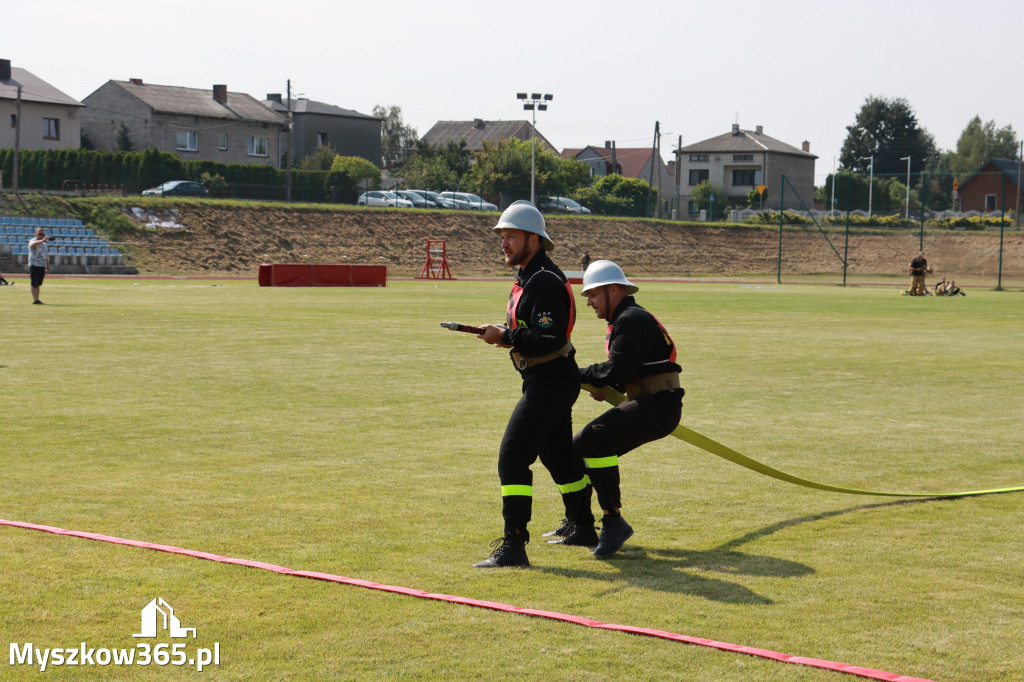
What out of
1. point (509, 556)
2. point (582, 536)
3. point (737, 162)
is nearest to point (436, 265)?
point (582, 536)

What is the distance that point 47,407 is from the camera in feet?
40.9

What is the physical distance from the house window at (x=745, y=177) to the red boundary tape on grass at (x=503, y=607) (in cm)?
12320

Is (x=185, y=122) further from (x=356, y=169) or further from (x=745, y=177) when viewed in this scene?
(x=745, y=177)

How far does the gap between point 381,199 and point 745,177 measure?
190ft

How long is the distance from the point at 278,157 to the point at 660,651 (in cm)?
9730

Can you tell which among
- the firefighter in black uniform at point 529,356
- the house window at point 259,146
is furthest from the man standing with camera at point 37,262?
the house window at point 259,146

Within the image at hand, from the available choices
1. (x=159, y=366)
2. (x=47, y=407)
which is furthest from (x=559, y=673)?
(x=159, y=366)

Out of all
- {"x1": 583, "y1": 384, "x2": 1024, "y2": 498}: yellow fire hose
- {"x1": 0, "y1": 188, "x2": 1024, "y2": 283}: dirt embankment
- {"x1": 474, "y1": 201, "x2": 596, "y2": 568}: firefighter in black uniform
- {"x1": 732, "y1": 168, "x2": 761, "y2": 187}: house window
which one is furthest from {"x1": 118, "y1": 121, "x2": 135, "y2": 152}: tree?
{"x1": 474, "y1": 201, "x2": 596, "y2": 568}: firefighter in black uniform

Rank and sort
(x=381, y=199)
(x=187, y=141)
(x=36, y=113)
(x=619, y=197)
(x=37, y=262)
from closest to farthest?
(x=37, y=262) < (x=36, y=113) < (x=381, y=199) < (x=187, y=141) < (x=619, y=197)

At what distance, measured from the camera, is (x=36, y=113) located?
80500 millimetres

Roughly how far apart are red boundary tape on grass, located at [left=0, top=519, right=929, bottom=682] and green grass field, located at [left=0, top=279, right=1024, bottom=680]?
84mm

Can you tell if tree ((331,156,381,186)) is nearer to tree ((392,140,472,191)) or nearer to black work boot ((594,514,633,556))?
tree ((392,140,472,191))

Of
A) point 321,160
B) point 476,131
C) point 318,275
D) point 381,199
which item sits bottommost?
point 318,275

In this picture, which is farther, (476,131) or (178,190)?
(476,131)
